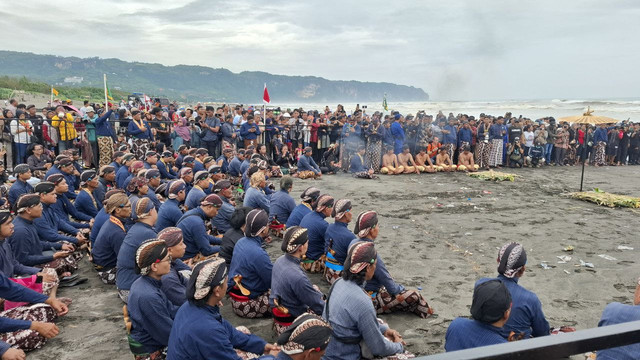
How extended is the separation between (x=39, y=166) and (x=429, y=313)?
966 centimetres

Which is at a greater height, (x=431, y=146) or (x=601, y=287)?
(x=431, y=146)

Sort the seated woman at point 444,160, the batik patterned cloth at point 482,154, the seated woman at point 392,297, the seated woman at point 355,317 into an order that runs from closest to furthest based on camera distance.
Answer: the seated woman at point 355,317, the seated woman at point 392,297, the seated woman at point 444,160, the batik patterned cloth at point 482,154

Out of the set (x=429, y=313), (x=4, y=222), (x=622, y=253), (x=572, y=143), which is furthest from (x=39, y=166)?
(x=572, y=143)

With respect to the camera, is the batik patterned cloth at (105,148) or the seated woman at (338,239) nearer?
the seated woman at (338,239)

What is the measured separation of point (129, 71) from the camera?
169 meters

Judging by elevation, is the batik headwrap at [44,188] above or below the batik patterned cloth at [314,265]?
above

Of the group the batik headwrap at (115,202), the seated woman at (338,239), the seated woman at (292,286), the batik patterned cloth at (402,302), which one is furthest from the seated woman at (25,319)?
the batik patterned cloth at (402,302)

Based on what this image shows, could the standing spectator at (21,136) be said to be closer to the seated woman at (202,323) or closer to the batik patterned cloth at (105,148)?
the batik patterned cloth at (105,148)

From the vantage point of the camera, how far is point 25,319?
4605mm

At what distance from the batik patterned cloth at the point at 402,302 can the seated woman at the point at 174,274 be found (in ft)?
7.69

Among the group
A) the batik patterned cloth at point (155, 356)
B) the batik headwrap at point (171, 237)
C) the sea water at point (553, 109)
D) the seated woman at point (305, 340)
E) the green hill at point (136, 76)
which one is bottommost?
the batik patterned cloth at point (155, 356)

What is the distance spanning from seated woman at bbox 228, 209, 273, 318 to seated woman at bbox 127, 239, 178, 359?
1.30 metres

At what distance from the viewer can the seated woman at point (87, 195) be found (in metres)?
7.85

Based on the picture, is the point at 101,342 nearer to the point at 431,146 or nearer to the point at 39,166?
the point at 39,166
